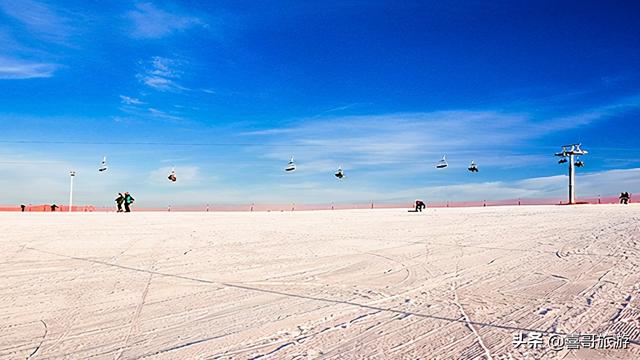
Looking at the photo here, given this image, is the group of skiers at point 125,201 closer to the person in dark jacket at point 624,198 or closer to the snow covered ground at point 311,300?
the snow covered ground at point 311,300

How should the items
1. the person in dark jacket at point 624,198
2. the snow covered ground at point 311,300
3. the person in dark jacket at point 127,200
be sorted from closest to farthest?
the snow covered ground at point 311,300
the person in dark jacket at point 127,200
the person in dark jacket at point 624,198

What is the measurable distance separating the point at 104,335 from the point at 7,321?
5.80 feet

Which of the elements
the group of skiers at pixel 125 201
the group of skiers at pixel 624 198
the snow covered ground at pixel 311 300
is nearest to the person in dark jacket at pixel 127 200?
the group of skiers at pixel 125 201

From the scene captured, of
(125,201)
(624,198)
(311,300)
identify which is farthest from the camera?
(624,198)

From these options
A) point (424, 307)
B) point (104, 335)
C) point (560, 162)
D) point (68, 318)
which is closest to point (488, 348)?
point (424, 307)

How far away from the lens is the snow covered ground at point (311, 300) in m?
5.64

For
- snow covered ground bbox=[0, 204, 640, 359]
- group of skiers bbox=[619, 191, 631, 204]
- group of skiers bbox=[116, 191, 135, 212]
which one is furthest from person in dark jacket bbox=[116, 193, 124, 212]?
group of skiers bbox=[619, 191, 631, 204]

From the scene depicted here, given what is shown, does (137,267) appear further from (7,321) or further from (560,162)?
(560,162)

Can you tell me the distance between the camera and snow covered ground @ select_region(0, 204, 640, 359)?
564cm

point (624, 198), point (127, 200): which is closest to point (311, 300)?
point (127, 200)

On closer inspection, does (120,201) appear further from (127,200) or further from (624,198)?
(624,198)

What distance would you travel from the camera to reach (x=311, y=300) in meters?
8.00

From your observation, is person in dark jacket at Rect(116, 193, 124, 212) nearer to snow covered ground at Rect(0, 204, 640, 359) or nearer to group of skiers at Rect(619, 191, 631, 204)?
snow covered ground at Rect(0, 204, 640, 359)

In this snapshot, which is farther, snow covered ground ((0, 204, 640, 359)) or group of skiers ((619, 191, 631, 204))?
group of skiers ((619, 191, 631, 204))
